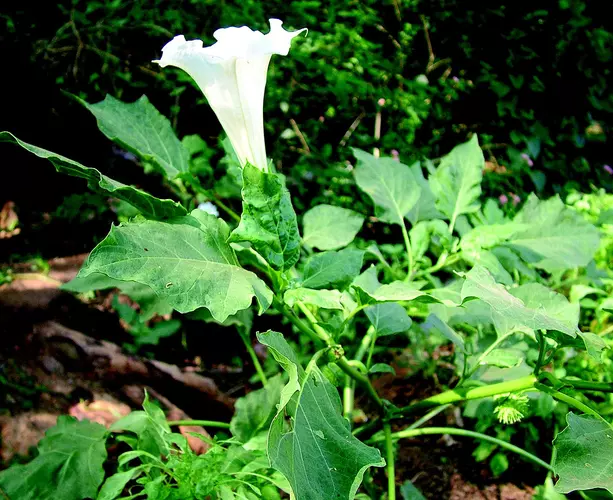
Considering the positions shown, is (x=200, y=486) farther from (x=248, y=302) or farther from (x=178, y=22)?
(x=178, y=22)

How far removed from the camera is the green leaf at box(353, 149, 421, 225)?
138 centimetres

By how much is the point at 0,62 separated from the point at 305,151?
1.41 m

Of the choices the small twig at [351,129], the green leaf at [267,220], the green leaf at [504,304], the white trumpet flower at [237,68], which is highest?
the white trumpet flower at [237,68]

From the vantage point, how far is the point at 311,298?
0.87 metres

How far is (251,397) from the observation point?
4.12 feet

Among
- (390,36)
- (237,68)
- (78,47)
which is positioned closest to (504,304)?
(237,68)

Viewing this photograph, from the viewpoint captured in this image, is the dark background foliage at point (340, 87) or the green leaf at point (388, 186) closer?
the green leaf at point (388, 186)

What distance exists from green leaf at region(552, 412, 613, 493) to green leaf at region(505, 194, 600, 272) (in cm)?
55

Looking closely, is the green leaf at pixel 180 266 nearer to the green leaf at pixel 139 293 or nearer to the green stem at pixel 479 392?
the green leaf at pixel 139 293

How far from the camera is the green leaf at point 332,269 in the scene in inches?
37.3

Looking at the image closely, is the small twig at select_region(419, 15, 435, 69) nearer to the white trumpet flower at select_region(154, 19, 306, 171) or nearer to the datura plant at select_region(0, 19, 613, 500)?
the datura plant at select_region(0, 19, 613, 500)

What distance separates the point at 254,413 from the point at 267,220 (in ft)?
1.95

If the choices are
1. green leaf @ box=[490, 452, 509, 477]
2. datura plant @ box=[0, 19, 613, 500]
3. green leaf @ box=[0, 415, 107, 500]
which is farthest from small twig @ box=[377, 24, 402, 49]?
green leaf @ box=[0, 415, 107, 500]

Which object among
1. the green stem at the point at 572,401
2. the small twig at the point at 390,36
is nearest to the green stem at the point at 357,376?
the green stem at the point at 572,401
